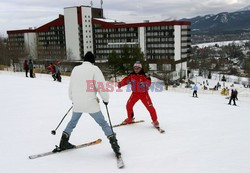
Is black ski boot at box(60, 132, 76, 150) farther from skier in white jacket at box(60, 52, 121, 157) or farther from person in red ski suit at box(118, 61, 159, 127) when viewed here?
person in red ski suit at box(118, 61, 159, 127)

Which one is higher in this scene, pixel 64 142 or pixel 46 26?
pixel 46 26

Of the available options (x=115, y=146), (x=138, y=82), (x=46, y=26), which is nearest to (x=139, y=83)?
(x=138, y=82)

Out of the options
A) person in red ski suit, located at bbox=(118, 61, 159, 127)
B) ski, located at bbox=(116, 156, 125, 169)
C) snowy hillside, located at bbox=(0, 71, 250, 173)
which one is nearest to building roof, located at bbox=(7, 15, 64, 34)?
snowy hillside, located at bbox=(0, 71, 250, 173)

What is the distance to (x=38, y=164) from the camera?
3.90 metres

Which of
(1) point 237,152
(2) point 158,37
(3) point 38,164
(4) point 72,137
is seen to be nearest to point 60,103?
(4) point 72,137

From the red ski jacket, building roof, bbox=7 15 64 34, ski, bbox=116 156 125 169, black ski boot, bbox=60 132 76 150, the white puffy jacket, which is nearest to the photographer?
ski, bbox=116 156 125 169

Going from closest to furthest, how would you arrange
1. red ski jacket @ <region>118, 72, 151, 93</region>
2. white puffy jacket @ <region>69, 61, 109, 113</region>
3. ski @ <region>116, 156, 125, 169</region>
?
ski @ <region>116, 156, 125, 169</region> < white puffy jacket @ <region>69, 61, 109, 113</region> < red ski jacket @ <region>118, 72, 151, 93</region>

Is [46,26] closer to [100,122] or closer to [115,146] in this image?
[100,122]

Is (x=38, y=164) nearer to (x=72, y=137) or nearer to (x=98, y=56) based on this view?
(x=72, y=137)

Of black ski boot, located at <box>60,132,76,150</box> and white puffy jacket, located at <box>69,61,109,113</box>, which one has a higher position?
white puffy jacket, located at <box>69,61,109,113</box>

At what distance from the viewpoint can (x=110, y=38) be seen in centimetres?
7456

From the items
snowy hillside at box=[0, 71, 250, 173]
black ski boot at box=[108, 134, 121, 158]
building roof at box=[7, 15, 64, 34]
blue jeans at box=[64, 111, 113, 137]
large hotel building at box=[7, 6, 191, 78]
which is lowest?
snowy hillside at box=[0, 71, 250, 173]

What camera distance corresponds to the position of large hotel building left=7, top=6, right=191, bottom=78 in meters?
68.7

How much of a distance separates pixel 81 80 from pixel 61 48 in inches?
3113
